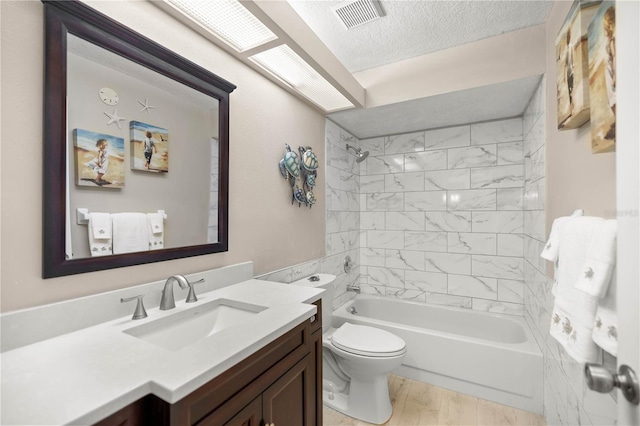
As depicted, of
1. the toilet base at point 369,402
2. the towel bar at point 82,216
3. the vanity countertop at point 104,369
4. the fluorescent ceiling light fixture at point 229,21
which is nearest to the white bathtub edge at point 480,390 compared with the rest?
the toilet base at point 369,402

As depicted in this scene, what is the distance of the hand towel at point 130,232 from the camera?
109 cm

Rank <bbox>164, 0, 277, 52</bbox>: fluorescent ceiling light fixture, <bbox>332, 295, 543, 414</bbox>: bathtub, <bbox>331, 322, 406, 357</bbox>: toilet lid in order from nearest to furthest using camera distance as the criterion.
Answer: <bbox>164, 0, 277, 52</bbox>: fluorescent ceiling light fixture, <bbox>331, 322, 406, 357</bbox>: toilet lid, <bbox>332, 295, 543, 414</bbox>: bathtub

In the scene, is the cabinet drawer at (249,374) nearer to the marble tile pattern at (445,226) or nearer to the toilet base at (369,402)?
the marble tile pattern at (445,226)

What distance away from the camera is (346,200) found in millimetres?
2951

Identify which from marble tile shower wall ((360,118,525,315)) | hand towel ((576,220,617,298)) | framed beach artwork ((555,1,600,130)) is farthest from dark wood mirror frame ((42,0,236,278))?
marble tile shower wall ((360,118,525,315))

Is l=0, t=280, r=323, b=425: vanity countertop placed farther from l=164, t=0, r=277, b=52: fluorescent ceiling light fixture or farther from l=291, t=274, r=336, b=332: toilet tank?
l=164, t=0, r=277, b=52: fluorescent ceiling light fixture

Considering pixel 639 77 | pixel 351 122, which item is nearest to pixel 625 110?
pixel 639 77

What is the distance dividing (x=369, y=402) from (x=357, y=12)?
250 cm

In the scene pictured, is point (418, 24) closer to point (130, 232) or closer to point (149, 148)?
point (149, 148)

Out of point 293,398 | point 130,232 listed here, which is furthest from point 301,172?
point 293,398

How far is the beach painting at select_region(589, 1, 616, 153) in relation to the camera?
0.78 metres

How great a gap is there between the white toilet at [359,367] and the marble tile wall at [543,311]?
0.82 m

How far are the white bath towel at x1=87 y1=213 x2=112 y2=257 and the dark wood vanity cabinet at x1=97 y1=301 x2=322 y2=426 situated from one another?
0.62 metres

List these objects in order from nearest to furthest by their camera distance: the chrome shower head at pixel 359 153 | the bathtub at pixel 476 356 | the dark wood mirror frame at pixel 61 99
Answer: the dark wood mirror frame at pixel 61 99, the bathtub at pixel 476 356, the chrome shower head at pixel 359 153
